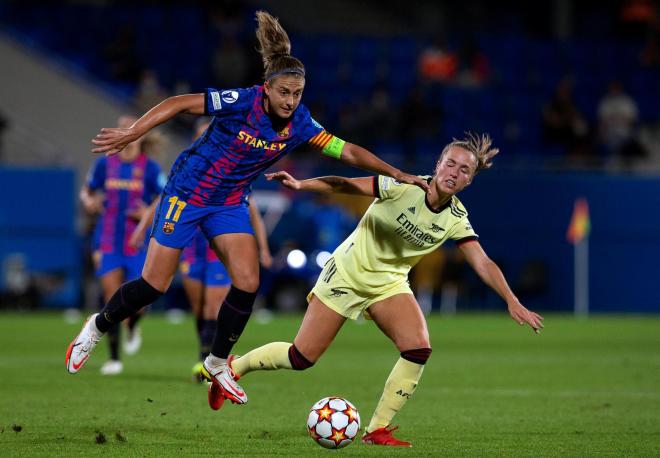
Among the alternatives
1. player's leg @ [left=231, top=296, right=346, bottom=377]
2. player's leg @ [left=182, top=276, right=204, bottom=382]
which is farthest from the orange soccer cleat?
player's leg @ [left=182, top=276, right=204, bottom=382]

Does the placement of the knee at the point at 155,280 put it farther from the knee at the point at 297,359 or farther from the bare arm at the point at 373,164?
the bare arm at the point at 373,164

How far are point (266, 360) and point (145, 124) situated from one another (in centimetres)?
182

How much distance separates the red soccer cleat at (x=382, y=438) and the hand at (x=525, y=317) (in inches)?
40.3

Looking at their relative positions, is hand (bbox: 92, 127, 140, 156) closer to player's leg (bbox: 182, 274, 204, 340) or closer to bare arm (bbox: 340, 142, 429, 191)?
bare arm (bbox: 340, 142, 429, 191)

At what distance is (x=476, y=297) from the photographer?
24.8 metres

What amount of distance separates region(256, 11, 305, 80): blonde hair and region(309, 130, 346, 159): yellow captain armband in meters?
0.44

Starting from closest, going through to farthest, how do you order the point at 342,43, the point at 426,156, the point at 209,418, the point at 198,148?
the point at 198,148
the point at 209,418
the point at 426,156
the point at 342,43

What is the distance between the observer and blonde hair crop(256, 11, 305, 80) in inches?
302

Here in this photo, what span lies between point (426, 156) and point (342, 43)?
3.85 m

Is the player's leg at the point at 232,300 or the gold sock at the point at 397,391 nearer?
the gold sock at the point at 397,391

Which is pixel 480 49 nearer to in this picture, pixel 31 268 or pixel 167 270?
pixel 31 268

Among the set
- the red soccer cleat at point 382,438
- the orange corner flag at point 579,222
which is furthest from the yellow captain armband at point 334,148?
the orange corner flag at point 579,222

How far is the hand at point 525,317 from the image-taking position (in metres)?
7.19

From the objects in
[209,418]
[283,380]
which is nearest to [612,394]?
[283,380]
